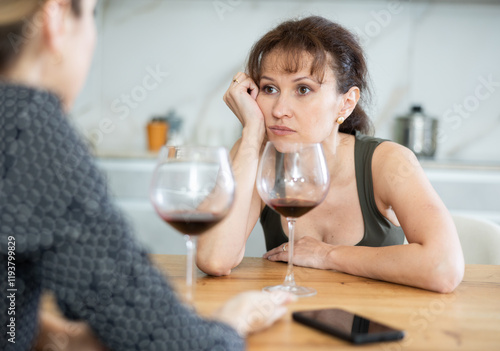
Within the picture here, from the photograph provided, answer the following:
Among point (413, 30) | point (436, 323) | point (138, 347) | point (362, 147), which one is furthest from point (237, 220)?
point (413, 30)

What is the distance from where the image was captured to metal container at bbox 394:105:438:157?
3451 millimetres

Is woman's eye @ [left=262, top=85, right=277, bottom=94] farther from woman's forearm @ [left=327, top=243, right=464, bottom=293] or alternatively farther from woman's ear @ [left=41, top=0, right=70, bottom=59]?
woman's ear @ [left=41, top=0, right=70, bottom=59]

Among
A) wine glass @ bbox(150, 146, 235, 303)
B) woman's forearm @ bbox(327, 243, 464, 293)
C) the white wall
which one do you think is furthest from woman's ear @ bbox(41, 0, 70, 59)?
the white wall

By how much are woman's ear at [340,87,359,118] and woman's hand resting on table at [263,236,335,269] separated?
1.75 ft

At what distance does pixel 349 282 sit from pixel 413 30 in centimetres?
286

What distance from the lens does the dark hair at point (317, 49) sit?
1.62m

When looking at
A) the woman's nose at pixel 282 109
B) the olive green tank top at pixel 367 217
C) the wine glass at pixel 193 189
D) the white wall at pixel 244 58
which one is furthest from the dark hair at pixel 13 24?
the white wall at pixel 244 58

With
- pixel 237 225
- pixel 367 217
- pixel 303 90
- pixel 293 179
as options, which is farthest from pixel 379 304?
pixel 303 90

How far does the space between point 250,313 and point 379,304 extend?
0.99 feet

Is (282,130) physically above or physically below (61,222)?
above

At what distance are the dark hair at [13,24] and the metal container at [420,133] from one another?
3023 mm

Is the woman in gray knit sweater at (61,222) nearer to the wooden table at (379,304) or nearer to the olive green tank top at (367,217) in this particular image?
the wooden table at (379,304)

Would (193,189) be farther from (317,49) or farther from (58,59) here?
(317,49)

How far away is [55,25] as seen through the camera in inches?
26.7
